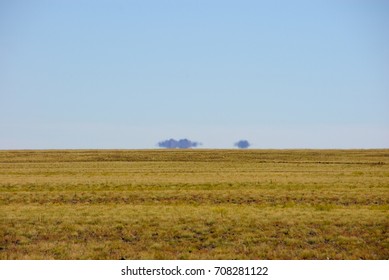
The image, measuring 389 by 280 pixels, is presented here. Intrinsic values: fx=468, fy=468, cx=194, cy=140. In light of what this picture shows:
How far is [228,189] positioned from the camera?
107 feet

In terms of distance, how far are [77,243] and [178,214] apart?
18.9 feet

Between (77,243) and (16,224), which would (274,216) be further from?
(16,224)

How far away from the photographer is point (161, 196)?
28812 millimetres

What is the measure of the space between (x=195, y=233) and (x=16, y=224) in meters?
7.97

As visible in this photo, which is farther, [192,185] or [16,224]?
[192,185]

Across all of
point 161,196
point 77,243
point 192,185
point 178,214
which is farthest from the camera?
point 192,185

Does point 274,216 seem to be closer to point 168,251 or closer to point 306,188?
point 168,251
